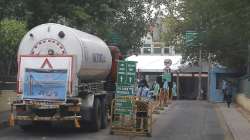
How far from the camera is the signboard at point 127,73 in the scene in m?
20.8

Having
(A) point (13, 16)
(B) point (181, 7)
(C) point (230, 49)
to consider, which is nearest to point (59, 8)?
(A) point (13, 16)

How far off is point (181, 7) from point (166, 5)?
196 inches

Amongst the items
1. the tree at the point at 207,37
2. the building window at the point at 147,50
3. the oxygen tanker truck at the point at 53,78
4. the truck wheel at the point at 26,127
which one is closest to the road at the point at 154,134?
the truck wheel at the point at 26,127

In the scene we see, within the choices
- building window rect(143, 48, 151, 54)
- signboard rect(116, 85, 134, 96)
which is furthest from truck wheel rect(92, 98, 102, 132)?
building window rect(143, 48, 151, 54)

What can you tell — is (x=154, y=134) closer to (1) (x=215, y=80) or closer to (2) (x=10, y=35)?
(2) (x=10, y=35)

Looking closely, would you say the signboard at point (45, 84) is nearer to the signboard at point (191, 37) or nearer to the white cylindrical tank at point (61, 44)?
the white cylindrical tank at point (61, 44)

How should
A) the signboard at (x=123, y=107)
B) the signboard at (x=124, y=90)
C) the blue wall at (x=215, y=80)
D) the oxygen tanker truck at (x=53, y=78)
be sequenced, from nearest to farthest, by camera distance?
the oxygen tanker truck at (x=53, y=78), the signboard at (x=123, y=107), the signboard at (x=124, y=90), the blue wall at (x=215, y=80)

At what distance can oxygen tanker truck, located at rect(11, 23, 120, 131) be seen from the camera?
1909cm

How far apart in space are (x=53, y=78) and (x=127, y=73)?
2.53m

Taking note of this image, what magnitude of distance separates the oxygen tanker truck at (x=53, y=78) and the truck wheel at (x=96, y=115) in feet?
0.49

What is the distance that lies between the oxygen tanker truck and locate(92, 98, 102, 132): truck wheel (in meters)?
0.15

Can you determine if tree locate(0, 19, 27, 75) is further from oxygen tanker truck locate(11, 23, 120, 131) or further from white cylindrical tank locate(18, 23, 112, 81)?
oxygen tanker truck locate(11, 23, 120, 131)

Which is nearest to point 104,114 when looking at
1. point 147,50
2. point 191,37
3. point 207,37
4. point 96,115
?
point 96,115

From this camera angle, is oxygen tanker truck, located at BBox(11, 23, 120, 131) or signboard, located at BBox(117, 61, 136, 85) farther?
signboard, located at BBox(117, 61, 136, 85)
